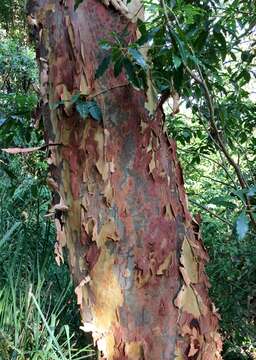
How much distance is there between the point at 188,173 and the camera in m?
3.43

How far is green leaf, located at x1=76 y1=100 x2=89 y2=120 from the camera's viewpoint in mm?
1261

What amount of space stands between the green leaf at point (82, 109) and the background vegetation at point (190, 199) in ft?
0.32

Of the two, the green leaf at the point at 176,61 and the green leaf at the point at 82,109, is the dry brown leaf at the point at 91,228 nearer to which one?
the green leaf at the point at 82,109

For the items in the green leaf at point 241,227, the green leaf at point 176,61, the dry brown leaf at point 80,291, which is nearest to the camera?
the green leaf at point 241,227

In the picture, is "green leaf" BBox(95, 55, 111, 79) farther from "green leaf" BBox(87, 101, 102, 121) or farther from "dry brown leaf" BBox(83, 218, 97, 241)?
"dry brown leaf" BBox(83, 218, 97, 241)

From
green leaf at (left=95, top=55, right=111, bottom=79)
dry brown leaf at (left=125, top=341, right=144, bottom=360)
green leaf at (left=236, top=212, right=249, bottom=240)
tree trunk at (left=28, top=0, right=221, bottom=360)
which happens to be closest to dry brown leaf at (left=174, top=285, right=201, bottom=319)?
tree trunk at (left=28, top=0, right=221, bottom=360)

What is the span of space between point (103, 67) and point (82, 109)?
0.13 m

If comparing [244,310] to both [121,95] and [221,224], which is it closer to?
[221,224]

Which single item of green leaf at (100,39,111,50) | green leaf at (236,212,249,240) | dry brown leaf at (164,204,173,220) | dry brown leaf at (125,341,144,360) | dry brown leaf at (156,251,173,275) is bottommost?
dry brown leaf at (125,341,144,360)

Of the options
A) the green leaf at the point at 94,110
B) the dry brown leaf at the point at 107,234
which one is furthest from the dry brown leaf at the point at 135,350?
the green leaf at the point at 94,110

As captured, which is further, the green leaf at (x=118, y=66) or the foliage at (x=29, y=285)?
the foliage at (x=29, y=285)

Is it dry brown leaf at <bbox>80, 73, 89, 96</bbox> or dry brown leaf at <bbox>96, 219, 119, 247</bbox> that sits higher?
dry brown leaf at <bbox>80, 73, 89, 96</bbox>

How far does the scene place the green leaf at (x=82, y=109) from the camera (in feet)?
4.14

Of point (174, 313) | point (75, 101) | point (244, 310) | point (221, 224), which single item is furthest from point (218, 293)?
point (75, 101)
